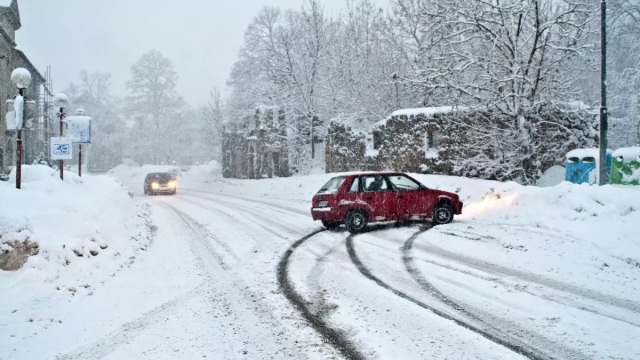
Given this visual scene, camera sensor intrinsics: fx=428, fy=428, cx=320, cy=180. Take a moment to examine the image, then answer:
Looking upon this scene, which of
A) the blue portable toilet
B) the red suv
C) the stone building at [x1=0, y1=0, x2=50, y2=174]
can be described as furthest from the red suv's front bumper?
the stone building at [x1=0, y1=0, x2=50, y2=174]

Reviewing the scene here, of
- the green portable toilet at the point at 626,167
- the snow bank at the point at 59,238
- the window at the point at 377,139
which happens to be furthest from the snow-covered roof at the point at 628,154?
the snow bank at the point at 59,238

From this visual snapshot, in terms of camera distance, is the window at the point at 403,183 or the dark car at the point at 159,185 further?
the dark car at the point at 159,185

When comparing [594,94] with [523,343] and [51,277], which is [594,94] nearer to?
[523,343]

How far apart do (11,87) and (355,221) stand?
86.3 feet

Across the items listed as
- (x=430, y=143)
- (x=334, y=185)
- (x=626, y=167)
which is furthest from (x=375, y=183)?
(x=430, y=143)

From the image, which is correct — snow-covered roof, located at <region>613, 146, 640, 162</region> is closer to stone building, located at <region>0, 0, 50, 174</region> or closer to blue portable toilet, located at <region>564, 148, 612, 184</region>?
blue portable toilet, located at <region>564, 148, 612, 184</region>

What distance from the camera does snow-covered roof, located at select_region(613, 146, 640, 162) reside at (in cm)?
1288

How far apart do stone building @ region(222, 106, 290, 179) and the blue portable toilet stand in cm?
2272

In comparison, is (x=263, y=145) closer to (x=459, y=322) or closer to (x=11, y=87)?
(x=11, y=87)

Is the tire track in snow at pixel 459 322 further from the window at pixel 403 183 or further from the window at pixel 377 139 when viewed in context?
the window at pixel 377 139

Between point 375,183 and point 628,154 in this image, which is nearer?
point 375,183

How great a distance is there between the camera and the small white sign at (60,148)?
41.2 ft

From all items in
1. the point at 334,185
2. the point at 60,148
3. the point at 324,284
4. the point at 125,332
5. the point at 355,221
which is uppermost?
the point at 60,148

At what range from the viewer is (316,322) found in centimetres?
512
